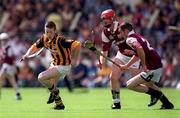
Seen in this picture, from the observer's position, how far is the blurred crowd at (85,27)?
28.7 m

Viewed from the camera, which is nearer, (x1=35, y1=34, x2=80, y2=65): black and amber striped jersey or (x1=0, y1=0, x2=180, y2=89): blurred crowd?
(x1=35, y1=34, x2=80, y2=65): black and amber striped jersey

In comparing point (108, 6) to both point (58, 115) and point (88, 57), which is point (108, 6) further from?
point (58, 115)

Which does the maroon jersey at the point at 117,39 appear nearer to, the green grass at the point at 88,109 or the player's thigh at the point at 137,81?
the player's thigh at the point at 137,81

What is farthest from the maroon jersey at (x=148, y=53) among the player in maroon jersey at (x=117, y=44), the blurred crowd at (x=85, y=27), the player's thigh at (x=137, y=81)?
the blurred crowd at (x=85, y=27)

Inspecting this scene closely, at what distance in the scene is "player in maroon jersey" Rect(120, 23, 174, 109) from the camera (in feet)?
53.9

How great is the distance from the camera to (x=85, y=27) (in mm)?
30234

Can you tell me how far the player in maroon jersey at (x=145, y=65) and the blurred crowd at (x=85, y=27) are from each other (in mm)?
10592

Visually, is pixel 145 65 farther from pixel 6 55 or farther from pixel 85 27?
pixel 85 27

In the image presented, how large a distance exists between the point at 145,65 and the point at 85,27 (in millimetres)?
13584

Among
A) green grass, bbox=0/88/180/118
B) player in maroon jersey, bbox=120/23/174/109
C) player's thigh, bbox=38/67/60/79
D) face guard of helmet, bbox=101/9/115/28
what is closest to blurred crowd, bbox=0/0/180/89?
green grass, bbox=0/88/180/118

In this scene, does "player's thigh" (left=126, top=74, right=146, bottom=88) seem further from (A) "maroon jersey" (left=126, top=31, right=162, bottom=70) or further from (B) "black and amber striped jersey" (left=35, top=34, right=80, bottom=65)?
(B) "black and amber striped jersey" (left=35, top=34, right=80, bottom=65)

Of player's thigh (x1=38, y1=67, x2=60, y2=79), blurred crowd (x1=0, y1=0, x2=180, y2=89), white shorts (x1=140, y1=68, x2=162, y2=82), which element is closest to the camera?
white shorts (x1=140, y1=68, x2=162, y2=82)

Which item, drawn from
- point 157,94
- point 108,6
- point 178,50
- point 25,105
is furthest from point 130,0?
point 157,94

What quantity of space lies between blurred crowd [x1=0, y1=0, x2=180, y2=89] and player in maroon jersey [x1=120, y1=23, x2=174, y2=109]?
34.8 feet
